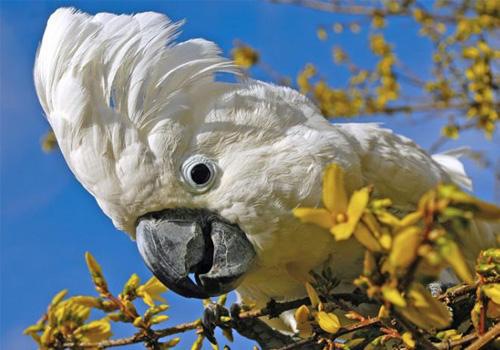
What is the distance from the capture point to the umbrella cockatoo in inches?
82.0

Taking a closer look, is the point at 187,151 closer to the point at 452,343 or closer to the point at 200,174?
the point at 200,174

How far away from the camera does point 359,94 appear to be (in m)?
4.60

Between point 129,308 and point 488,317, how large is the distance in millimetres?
935

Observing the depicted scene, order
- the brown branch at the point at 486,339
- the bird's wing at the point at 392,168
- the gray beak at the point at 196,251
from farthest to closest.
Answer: the bird's wing at the point at 392,168 < the gray beak at the point at 196,251 < the brown branch at the point at 486,339

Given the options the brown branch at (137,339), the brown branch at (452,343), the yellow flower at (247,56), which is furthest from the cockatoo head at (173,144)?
the yellow flower at (247,56)

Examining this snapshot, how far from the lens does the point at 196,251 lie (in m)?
2.04

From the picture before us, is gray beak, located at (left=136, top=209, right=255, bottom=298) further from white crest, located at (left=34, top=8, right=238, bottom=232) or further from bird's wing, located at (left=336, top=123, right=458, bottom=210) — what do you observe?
bird's wing, located at (left=336, top=123, right=458, bottom=210)

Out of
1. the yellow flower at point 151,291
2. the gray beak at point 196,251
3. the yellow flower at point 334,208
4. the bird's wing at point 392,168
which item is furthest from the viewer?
the bird's wing at point 392,168

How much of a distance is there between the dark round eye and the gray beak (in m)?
0.10

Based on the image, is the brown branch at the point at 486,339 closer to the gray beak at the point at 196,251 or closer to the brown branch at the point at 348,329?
the brown branch at the point at 348,329

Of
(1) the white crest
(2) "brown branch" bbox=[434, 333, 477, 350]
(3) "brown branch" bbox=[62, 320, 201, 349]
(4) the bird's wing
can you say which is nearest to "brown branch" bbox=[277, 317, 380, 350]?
(2) "brown branch" bbox=[434, 333, 477, 350]

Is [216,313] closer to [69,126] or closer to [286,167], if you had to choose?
[286,167]

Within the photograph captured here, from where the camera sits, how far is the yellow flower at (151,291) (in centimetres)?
175

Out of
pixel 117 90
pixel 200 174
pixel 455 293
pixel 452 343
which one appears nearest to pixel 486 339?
pixel 452 343
